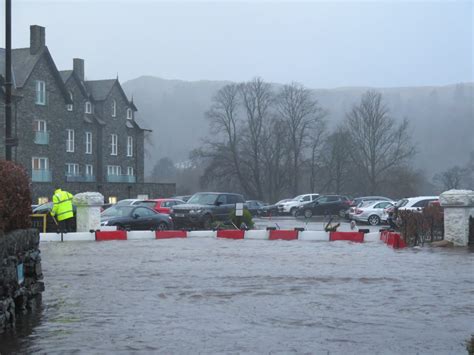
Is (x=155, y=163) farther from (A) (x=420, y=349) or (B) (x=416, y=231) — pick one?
(A) (x=420, y=349)

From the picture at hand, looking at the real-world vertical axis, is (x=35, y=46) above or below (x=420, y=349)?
above

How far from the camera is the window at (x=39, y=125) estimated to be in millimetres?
52684

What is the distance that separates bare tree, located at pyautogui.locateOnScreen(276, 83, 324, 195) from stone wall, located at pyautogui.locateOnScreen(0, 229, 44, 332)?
7430 centimetres

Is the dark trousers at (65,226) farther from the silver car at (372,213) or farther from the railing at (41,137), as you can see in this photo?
the railing at (41,137)

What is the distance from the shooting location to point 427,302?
9703 millimetres

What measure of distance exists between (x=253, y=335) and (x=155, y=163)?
13072 centimetres

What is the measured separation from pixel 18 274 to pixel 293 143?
75.8 metres

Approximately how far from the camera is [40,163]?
53.2 metres

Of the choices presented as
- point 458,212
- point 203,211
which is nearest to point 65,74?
point 203,211

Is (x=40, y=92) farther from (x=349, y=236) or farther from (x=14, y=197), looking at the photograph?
(x=14, y=197)

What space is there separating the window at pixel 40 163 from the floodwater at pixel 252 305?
38.1 meters

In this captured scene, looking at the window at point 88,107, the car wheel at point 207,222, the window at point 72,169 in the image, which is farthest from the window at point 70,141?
the car wheel at point 207,222

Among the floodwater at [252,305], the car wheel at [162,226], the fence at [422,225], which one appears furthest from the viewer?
the car wheel at [162,226]

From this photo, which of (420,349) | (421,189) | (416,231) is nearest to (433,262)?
(416,231)
